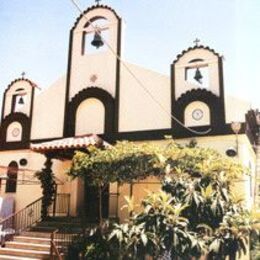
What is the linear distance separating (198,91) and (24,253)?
27.5 ft

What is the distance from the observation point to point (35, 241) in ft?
43.8

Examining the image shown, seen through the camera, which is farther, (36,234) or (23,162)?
(23,162)

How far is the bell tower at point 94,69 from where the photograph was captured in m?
16.7

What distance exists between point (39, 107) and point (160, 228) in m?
11.4

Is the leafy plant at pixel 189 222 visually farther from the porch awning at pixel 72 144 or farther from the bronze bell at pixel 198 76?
the bronze bell at pixel 198 76

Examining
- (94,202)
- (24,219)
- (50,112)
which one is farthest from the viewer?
(50,112)

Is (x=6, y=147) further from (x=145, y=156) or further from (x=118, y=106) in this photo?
(x=145, y=156)

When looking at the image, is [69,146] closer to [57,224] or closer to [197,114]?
[57,224]

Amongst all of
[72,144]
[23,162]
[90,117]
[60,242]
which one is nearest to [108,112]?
[90,117]

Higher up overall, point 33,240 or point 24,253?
point 33,240

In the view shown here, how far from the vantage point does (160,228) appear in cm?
845

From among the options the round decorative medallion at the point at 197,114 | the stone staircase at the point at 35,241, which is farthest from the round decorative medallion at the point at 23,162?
the round decorative medallion at the point at 197,114

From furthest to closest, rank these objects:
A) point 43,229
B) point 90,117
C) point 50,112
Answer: point 50,112 → point 90,117 → point 43,229

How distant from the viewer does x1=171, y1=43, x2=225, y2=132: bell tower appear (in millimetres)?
14672
